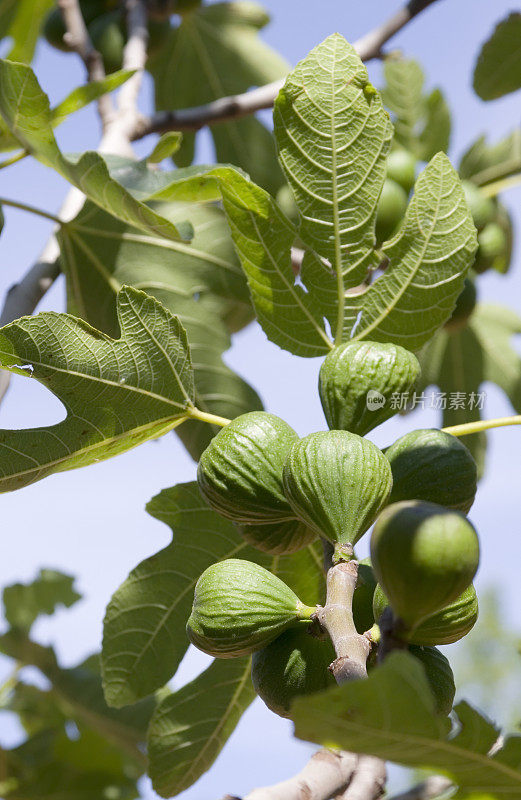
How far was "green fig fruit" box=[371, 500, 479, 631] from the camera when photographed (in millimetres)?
747

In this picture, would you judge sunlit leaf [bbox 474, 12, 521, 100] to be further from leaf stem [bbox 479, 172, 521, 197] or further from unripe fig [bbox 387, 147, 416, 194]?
leaf stem [bbox 479, 172, 521, 197]

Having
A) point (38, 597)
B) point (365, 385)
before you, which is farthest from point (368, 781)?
point (38, 597)

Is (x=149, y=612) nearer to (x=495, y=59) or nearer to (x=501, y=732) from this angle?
(x=501, y=732)

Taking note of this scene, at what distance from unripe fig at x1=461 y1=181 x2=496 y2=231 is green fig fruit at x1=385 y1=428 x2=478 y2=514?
1.54m

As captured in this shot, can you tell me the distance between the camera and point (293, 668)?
→ 1.02 m

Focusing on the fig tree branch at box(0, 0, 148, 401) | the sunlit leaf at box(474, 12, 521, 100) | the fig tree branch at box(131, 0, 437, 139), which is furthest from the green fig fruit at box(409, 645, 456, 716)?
the fig tree branch at box(131, 0, 437, 139)

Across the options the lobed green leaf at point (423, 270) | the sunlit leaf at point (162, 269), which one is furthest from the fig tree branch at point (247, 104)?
the lobed green leaf at point (423, 270)

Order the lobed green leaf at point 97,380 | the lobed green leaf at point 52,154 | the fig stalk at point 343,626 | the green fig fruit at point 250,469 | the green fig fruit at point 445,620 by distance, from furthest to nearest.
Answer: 1. the lobed green leaf at point 52,154
2. the lobed green leaf at point 97,380
3. the green fig fruit at point 250,469
4. the green fig fruit at point 445,620
5. the fig stalk at point 343,626

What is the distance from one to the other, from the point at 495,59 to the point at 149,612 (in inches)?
62.5

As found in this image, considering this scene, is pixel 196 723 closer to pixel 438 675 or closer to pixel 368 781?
pixel 438 675

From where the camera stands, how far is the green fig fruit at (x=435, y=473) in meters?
1.05

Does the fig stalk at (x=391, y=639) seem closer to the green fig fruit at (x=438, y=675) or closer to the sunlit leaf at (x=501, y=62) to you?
the green fig fruit at (x=438, y=675)

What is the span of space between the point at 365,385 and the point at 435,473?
0.16m

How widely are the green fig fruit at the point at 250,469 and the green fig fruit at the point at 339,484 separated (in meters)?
0.09
